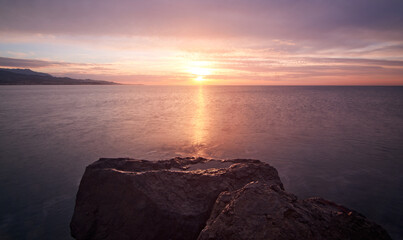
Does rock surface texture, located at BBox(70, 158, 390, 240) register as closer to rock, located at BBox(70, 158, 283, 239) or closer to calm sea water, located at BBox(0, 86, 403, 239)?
rock, located at BBox(70, 158, 283, 239)


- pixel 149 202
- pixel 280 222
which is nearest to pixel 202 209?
pixel 149 202

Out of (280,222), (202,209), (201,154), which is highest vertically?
(280,222)

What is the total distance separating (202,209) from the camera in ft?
17.0

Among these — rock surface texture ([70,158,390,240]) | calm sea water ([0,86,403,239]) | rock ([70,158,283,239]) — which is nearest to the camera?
rock surface texture ([70,158,390,240])

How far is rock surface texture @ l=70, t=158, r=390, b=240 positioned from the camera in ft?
11.9

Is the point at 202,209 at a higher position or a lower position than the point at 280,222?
lower

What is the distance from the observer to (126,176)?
18.9 ft

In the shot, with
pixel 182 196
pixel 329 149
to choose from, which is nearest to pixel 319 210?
pixel 182 196

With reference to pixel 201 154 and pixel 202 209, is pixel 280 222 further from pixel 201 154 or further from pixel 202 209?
pixel 201 154

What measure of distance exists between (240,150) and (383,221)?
7.63m

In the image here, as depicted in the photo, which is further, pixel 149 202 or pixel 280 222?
pixel 149 202

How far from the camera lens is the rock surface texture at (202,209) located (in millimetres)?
3641

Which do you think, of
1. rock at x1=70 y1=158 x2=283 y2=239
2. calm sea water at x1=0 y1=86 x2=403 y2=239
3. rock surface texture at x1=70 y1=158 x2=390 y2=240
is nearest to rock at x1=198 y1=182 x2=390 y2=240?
rock surface texture at x1=70 y1=158 x2=390 y2=240

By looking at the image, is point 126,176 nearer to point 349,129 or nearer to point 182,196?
point 182,196
